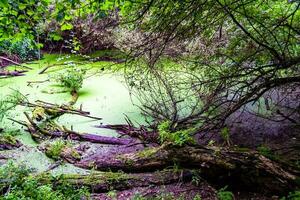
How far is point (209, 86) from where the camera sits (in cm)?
324

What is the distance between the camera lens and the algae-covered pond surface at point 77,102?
3.80 meters

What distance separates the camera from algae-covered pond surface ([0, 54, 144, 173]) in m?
3.80

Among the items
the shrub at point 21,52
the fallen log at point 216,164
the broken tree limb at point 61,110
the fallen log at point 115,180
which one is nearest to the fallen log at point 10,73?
the shrub at point 21,52

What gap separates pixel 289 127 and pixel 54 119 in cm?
306

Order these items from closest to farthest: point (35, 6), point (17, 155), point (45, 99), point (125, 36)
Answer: point (35, 6)
point (17, 155)
point (125, 36)
point (45, 99)

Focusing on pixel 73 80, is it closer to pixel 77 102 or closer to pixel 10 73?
pixel 77 102

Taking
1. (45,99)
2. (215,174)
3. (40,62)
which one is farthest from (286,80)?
(40,62)

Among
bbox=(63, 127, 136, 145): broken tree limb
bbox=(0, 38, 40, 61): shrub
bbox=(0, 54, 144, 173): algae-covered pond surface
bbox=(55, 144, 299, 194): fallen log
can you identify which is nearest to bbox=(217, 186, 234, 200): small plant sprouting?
bbox=(55, 144, 299, 194): fallen log

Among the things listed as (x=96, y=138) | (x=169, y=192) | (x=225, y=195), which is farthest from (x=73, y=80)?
(x=225, y=195)

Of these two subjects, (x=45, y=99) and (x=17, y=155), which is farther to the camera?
(x=45, y=99)

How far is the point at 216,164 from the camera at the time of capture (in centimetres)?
285

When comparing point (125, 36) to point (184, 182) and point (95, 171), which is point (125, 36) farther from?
point (184, 182)

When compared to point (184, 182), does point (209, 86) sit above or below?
above

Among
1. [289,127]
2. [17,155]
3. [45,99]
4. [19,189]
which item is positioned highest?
[45,99]
